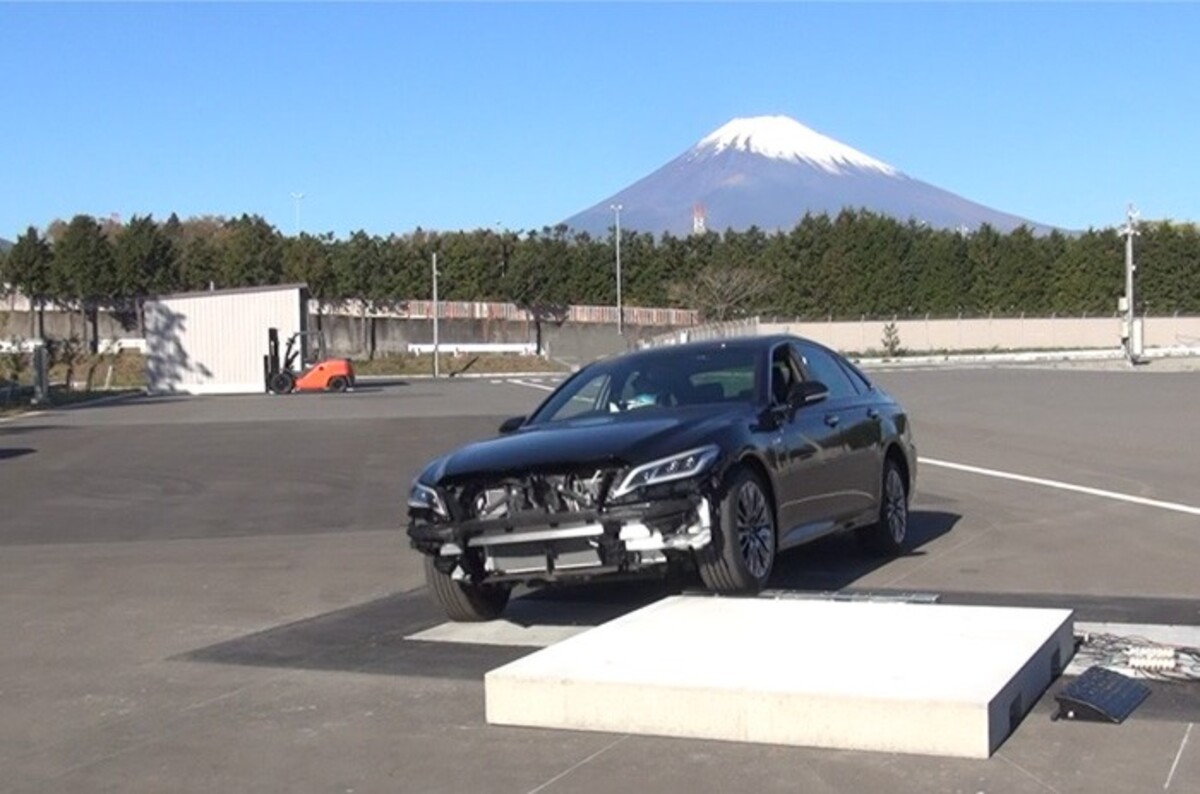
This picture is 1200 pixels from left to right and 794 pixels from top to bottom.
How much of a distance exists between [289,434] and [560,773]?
2314 cm

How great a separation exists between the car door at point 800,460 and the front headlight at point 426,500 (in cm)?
197

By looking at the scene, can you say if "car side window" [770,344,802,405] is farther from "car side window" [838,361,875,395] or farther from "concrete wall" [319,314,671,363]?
"concrete wall" [319,314,671,363]

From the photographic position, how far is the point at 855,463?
1059 centimetres

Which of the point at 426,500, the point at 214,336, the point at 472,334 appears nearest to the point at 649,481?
the point at 426,500

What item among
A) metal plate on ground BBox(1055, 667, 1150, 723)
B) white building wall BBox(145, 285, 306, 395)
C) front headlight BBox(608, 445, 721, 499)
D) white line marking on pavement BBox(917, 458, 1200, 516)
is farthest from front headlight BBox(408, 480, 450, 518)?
white building wall BBox(145, 285, 306, 395)

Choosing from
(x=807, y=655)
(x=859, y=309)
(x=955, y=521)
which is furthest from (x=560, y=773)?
(x=859, y=309)

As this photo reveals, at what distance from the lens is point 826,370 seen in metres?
11.0

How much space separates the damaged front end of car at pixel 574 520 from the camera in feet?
27.3

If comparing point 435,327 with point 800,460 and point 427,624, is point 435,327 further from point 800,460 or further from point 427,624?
point 427,624

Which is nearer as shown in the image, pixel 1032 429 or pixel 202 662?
pixel 202 662

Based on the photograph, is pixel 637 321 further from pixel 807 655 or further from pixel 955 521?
pixel 807 655

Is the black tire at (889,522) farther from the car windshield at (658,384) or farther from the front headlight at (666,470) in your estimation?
the front headlight at (666,470)

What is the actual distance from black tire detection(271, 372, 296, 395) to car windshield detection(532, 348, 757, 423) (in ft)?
149

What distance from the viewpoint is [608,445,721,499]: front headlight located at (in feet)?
27.6
